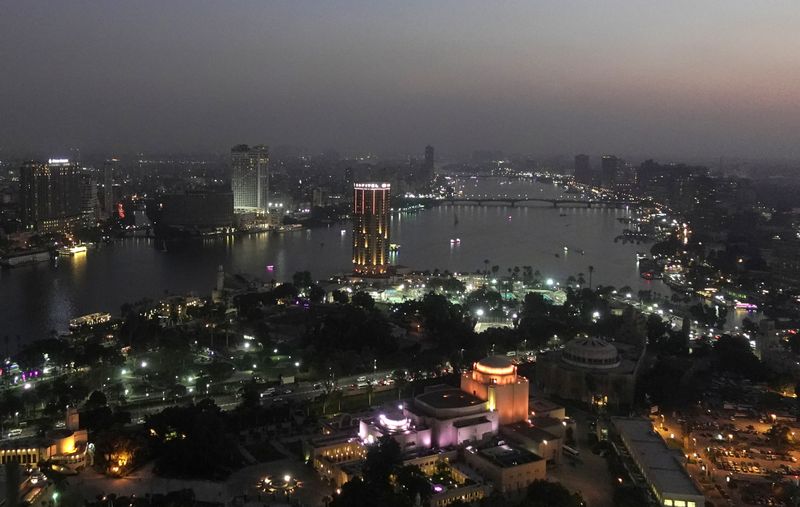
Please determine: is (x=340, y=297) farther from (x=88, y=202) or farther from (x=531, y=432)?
(x=88, y=202)

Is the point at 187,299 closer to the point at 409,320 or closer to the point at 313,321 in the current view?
the point at 313,321

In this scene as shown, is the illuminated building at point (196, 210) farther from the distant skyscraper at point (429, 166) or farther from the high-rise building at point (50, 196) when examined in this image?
the distant skyscraper at point (429, 166)

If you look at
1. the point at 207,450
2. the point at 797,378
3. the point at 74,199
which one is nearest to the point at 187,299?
the point at 207,450

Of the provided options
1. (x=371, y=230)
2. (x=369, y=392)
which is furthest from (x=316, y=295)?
(x=369, y=392)

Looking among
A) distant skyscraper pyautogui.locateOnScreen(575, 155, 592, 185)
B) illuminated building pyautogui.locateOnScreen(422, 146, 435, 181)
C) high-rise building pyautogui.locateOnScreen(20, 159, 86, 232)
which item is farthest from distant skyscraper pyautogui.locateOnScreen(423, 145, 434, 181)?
high-rise building pyautogui.locateOnScreen(20, 159, 86, 232)

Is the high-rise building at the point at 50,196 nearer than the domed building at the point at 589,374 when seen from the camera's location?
No

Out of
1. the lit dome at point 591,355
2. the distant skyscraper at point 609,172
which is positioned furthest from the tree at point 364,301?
the distant skyscraper at point 609,172

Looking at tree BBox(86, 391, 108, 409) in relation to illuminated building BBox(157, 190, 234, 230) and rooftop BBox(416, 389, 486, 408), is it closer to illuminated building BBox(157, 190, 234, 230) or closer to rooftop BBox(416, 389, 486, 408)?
rooftop BBox(416, 389, 486, 408)
